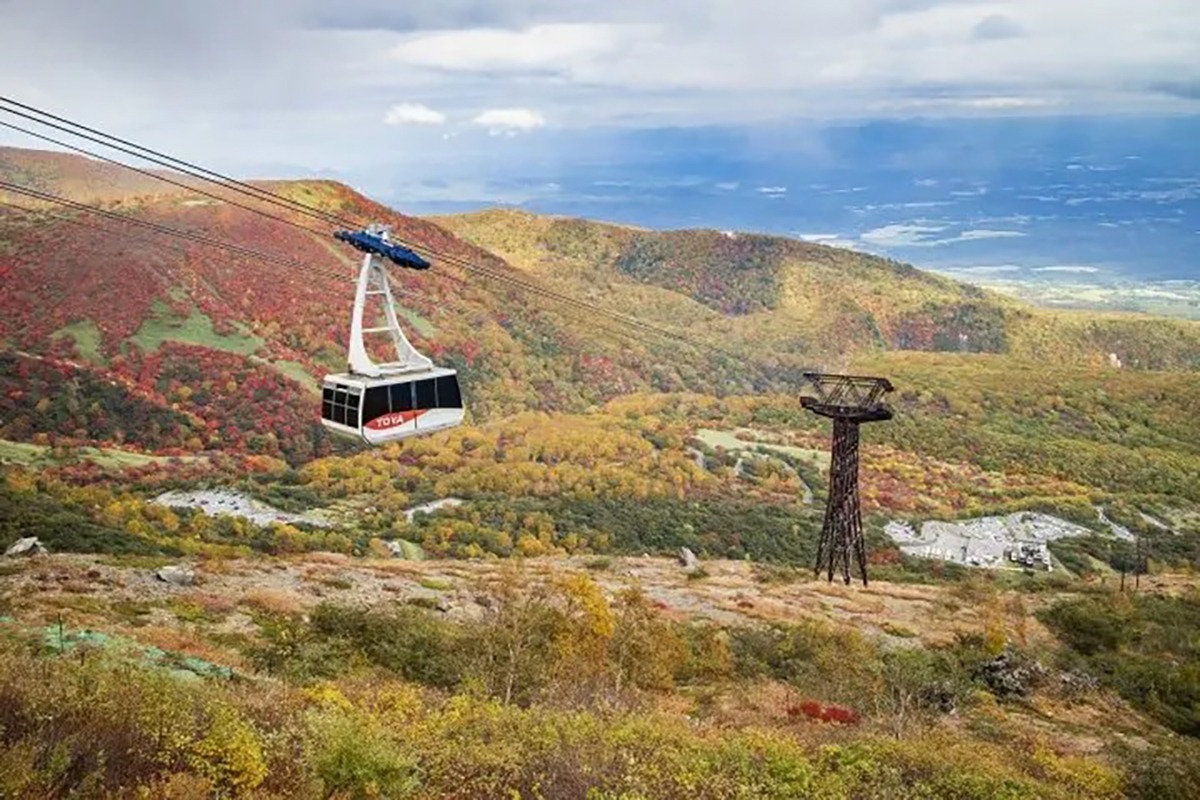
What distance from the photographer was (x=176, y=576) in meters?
34.8

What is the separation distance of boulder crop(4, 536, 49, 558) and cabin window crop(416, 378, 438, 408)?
68.0 feet

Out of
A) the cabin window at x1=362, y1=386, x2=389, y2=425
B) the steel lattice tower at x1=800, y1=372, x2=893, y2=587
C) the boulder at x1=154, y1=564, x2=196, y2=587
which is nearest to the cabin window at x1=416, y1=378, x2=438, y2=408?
the cabin window at x1=362, y1=386, x2=389, y2=425

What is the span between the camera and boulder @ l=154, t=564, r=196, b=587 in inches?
1358

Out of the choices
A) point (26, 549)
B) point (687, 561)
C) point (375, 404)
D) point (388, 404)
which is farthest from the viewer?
point (687, 561)

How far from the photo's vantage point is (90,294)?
107m

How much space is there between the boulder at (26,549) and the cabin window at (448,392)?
68.2ft

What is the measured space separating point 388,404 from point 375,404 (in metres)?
0.44

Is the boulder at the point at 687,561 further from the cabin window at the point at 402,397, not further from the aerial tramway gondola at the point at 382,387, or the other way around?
the cabin window at the point at 402,397

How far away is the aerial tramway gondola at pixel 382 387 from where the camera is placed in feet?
82.9

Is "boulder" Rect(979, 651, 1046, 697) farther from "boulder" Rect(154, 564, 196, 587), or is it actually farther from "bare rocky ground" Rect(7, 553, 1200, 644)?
"boulder" Rect(154, 564, 196, 587)

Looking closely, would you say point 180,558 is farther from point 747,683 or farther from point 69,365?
point 69,365

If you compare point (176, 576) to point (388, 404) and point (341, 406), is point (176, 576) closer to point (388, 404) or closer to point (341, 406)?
point (341, 406)

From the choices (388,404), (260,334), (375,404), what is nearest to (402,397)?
(388,404)

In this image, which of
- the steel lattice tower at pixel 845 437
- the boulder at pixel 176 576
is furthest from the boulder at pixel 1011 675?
the boulder at pixel 176 576
